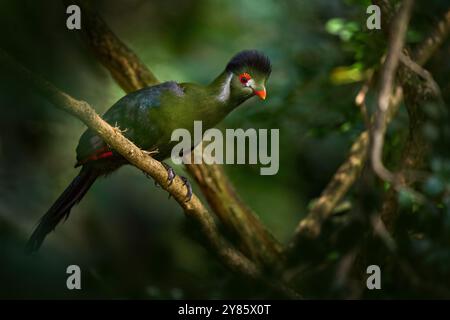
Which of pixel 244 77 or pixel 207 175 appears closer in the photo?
pixel 244 77

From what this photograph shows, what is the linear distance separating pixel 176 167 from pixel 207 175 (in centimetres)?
97

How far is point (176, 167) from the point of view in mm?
4598

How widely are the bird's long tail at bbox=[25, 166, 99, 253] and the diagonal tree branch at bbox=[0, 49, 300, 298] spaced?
548mm

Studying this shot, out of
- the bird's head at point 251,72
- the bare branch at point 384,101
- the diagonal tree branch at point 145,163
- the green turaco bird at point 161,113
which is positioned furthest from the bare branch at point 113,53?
the bare branch at point 384,101

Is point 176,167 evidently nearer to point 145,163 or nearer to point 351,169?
point 351,169

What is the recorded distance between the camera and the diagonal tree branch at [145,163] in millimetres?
2215

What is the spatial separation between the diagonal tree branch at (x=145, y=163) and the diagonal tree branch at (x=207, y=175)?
0.50 m

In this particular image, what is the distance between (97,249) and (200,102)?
5.92ft

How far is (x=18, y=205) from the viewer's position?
186 inches

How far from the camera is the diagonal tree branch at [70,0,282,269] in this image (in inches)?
142

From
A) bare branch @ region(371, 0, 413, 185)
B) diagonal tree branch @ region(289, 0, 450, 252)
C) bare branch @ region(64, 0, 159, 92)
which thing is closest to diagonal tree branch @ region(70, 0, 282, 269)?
bare branch @ region(64, 0, 159, 92)

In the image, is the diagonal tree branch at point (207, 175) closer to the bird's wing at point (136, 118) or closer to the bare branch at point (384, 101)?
the bird's wing at point (136, 118)

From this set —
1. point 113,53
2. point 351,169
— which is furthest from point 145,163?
point 351,169
